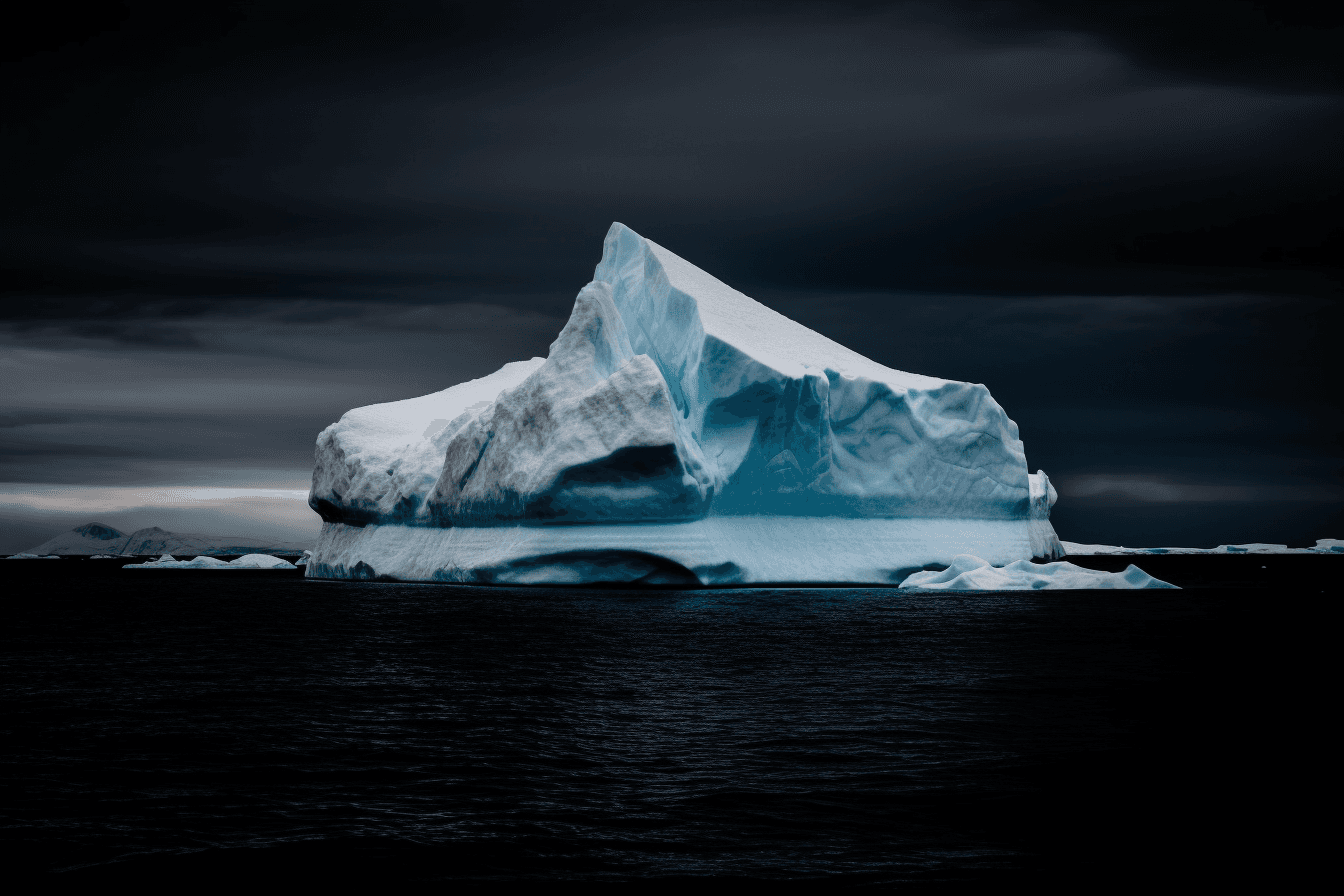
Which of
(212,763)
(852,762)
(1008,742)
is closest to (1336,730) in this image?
(1008,742)

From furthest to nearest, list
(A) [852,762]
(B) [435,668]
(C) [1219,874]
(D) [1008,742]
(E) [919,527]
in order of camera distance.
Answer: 1. (E) [919,527]
2. (B) [435,668]
3. (D) [1008,742]
4. (A) [852,762]
5. (C) [1219,874]

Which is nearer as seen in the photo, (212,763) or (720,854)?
(720,854)

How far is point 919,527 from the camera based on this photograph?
29594mm

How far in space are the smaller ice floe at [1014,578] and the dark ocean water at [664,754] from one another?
8.71 m

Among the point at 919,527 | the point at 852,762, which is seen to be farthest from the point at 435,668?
the point at 919,527

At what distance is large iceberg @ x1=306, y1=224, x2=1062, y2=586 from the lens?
25188mm

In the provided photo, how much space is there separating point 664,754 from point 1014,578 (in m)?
21.4

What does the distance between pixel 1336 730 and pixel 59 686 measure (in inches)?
516

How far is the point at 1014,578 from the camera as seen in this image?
93.4ft

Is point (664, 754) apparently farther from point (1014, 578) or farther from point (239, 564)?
point (239, 564)

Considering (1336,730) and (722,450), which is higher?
(722,450)

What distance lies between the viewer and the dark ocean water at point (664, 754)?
6293 millimetres

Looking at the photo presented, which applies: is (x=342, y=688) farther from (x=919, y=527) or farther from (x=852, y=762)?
(x=919, y=527)

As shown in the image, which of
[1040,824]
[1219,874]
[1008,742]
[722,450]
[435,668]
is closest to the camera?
[1219,874]
